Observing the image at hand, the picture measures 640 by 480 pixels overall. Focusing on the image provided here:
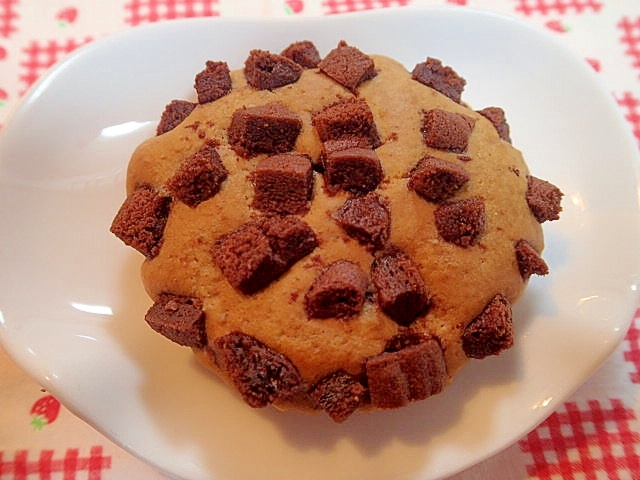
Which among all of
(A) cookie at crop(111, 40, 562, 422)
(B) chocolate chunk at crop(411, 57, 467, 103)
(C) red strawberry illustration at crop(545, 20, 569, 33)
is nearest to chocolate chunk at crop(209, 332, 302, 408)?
(A) cookie at crop(111, 40, 562, 422)

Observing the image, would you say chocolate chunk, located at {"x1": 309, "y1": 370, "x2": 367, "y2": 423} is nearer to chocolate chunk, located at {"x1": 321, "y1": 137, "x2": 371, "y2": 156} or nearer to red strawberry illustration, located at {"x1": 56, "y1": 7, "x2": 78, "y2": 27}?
chocolate chunk, located at {"x1": 321, "y1": 137, "x2": 371, "y2": 156}

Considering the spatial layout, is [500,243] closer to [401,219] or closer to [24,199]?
[401,219]

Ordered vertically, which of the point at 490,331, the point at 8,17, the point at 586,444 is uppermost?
the point at 8,17

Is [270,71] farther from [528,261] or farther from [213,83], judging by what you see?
[528,261]

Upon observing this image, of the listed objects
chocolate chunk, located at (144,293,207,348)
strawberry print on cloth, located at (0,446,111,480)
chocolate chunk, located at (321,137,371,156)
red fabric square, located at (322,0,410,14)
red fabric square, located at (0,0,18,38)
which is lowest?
strawberry print on cloth, located at (0,446,111,480)

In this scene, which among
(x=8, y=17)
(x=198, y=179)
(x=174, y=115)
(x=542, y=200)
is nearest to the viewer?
(x=198, y=179)

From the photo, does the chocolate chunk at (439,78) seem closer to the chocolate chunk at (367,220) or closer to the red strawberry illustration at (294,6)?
the chocolate chunk at (367,220)

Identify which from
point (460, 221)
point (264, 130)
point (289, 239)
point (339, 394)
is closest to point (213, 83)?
point (264, 130)
